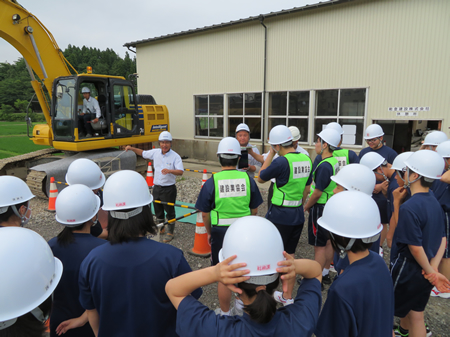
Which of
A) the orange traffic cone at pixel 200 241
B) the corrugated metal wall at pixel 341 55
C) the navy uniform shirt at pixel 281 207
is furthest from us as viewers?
the corrugated metal wall at pixel 341 55

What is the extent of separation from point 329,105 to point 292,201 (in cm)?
855

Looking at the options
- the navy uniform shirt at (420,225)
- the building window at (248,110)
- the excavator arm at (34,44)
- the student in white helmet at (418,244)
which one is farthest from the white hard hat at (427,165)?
the building window at (248,110)

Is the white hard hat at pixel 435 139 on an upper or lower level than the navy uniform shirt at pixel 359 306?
upper

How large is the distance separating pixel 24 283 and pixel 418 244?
2716 mm

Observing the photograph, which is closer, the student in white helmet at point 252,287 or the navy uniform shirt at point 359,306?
the student in white helmet at point 252,287

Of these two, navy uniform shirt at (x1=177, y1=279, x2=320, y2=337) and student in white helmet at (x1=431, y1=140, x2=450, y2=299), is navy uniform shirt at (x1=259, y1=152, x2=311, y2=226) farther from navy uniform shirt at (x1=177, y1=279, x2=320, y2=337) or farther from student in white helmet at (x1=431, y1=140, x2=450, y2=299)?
navy uniform shirt at (x1=177, y1=279, x2=320, y2=337)

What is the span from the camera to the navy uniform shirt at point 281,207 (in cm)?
363

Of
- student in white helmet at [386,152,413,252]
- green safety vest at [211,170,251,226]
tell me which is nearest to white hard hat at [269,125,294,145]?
green safety vest at [211,170,251,226]

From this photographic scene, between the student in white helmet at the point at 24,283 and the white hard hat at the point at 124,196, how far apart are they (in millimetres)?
604

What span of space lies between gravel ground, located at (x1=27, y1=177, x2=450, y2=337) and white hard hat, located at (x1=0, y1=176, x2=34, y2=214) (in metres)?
2.42

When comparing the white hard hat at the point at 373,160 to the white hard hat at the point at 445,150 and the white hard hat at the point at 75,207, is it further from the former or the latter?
the white hard hat at the point at 75,207

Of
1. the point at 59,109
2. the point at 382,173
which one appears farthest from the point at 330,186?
the point at 59,109

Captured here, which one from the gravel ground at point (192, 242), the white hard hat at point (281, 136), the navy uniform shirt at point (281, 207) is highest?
the white hard hat at point (281, 136)

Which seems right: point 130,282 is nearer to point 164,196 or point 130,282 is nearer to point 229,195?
point 229,195
